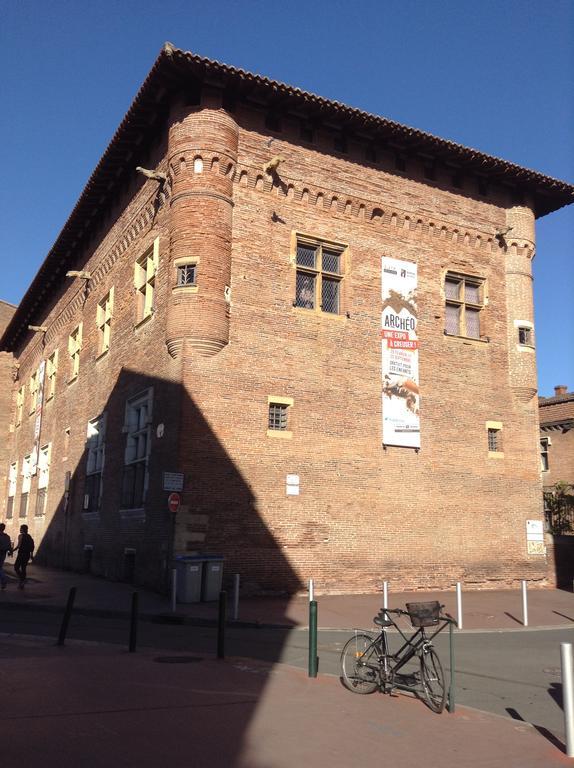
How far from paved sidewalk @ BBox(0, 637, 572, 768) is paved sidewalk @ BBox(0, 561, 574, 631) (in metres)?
5.67

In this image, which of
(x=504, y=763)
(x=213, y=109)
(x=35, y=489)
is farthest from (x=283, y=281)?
(x=35, y=489)

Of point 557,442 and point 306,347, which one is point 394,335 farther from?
point 557,442

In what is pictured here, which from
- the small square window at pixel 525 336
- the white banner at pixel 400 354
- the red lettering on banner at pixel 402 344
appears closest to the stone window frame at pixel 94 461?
the white banner at pixel 400 354

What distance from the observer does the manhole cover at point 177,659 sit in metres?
9.60

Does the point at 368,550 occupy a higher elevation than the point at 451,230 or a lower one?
lower

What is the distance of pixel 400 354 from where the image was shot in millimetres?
21078

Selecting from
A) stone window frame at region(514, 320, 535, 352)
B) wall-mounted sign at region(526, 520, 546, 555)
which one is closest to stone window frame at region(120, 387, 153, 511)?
wall-mounted sign at region(526, 520, 546, 555)

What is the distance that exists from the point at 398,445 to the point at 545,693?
11930 millimetres

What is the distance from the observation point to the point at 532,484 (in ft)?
74.5

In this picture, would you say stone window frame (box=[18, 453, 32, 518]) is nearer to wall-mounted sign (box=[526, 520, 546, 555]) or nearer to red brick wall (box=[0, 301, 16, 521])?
red brick wall (box=[0, 301, 16, 521])

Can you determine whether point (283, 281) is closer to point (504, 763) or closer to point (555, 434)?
point (504, 763)

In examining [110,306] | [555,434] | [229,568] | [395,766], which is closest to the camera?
[395,766]

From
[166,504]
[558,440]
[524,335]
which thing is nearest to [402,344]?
[524,335]

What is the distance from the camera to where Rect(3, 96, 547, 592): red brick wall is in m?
17.9
